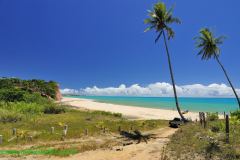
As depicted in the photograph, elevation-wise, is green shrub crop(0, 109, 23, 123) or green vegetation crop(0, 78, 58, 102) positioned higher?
green vegetation crop(0, 78, 58, 102)

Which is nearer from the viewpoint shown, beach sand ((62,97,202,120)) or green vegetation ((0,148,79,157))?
green vegetation ((0,148,79,157))

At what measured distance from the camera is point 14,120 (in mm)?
34188

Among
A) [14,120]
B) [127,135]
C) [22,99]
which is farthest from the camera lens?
[22,99]

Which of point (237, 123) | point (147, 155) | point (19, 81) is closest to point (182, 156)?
point (147, 155)

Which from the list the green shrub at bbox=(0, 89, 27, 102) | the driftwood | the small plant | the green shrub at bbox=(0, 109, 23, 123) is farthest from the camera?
the green shrub at bbox=(0, 89, 27, 102)

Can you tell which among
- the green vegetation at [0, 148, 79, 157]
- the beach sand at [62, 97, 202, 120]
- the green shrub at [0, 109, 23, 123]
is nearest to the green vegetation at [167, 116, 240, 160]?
the green vegetation at [0, 148, 79, 157]

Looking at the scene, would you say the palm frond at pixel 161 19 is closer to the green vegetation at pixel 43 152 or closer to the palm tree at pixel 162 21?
the palm tree at pixel 162 21

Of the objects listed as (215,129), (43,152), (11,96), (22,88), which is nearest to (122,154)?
(43,152)

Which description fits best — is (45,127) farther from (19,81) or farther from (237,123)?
(19,81)

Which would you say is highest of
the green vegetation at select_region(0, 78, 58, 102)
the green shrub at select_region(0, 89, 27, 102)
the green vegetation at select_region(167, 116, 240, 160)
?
the green vegetation at select_region(0, 78, 58, 102)

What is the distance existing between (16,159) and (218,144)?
13028 mm

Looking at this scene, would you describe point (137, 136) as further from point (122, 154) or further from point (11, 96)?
point (11, 96)

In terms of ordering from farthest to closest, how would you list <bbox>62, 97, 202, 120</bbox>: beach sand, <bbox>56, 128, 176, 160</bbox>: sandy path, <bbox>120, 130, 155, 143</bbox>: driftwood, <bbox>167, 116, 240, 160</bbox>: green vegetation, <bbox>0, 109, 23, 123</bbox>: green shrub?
<bbox>62, 97, 202, 120</bbox>: beach sand, <bbox>0, 109, 23, 123</bbox>: green shrub, <bbox>120, 130, 155, 143</bbox>: driftwood, <bbox>56, 128, 176, 160</bbox>: sandy path, <bbox>167, 116, 240, 160</bbox>: green vegetation

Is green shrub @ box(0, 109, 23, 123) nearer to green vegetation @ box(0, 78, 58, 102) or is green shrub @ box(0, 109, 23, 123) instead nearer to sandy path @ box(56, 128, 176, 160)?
sandy path @ box(56, 128, 176, 160)
